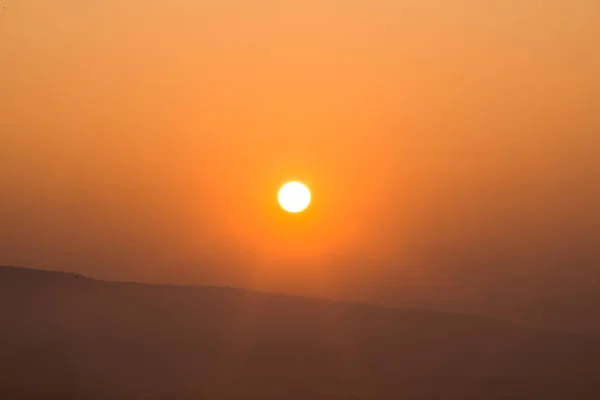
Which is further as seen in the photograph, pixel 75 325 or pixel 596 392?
pixel 75 325

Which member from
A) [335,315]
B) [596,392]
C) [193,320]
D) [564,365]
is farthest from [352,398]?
[335,315]

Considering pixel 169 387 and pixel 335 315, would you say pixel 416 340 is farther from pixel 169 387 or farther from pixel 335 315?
pixel 169 387

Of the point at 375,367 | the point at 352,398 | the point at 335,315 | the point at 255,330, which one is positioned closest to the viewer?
the point at 352,398

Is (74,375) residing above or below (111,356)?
below

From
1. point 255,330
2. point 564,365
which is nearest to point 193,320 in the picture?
point 255,330

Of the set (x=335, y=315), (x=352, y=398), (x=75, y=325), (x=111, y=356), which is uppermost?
(x=335, y=315)

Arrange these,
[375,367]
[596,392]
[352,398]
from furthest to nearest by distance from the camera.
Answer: [375,367], [596,392], [352,398]
